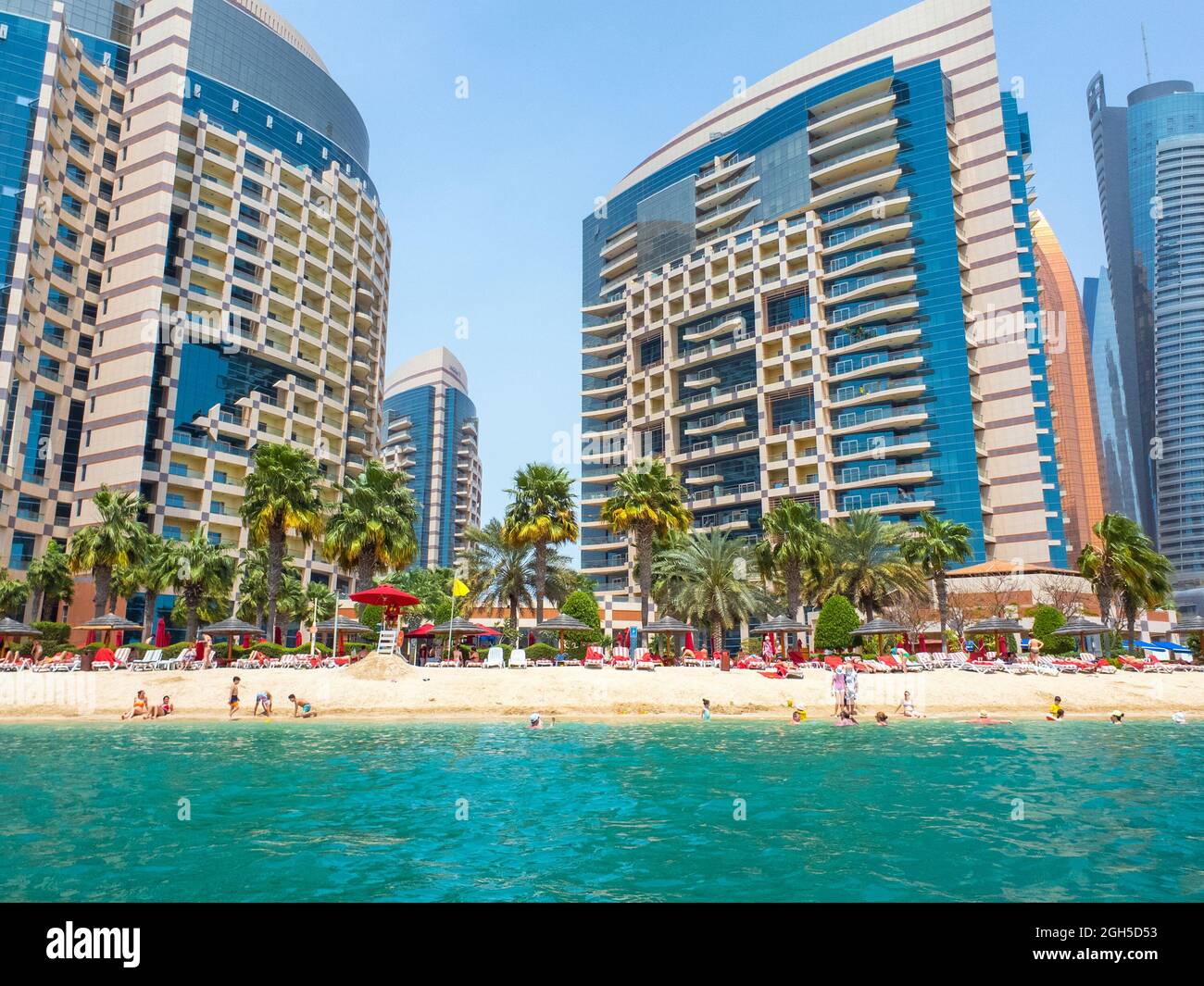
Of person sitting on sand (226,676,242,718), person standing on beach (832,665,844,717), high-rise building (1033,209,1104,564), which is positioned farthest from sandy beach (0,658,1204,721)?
high-rise building (1033,209,1104,564)

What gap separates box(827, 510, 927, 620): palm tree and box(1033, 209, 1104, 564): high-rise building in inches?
3780

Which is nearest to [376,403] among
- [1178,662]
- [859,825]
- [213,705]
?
[213,705]

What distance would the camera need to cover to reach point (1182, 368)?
17538 cm

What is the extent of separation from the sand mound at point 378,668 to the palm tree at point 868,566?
29052 mm

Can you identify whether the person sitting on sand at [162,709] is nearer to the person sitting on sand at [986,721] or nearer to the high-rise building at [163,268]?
the person sitting on sand at [986,721]

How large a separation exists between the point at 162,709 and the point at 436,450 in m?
147

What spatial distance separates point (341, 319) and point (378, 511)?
45366 millimetres

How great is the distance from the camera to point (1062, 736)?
26.3m

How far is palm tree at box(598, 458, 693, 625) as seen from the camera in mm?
48844

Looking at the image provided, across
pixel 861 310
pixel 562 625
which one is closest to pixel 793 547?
pixel 562 625

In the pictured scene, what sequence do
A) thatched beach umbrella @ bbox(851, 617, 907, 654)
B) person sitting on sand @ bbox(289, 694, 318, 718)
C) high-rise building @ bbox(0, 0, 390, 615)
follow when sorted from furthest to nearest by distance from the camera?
1. high-rise building @ bbox(0, 0, 390, 615)
2. thatched beach umbrella @ bbox(851, 617, 907, 654)
3. person sitting on sand @ bbox(289, 694, 318, 718)

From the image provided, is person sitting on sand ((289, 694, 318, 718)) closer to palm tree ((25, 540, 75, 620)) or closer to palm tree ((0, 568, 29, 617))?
palm tree ((25, 540, 75, 620))
